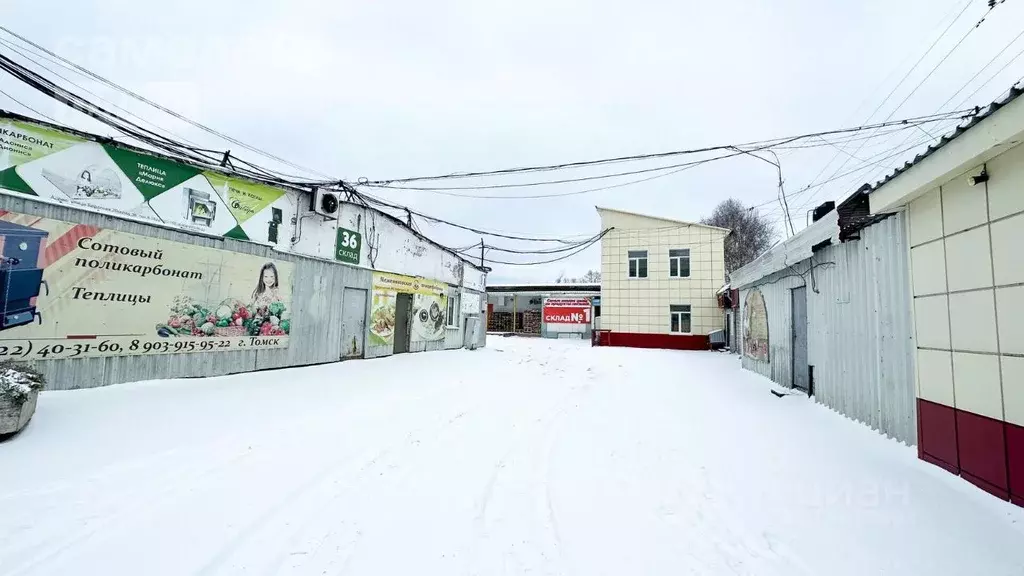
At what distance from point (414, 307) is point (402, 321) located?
68 centimetres

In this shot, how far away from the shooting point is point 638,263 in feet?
76.2

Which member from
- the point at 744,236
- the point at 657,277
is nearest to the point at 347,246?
the point at 657,277

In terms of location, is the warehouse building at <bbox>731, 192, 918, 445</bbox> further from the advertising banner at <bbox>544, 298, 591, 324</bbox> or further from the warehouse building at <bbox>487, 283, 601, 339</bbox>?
the advertising banner at <bbox>544, 298, 591, 324</bbox>

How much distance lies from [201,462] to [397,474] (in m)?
2.04

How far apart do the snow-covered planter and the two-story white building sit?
2125cm

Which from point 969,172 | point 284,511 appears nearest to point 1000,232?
point 969,172

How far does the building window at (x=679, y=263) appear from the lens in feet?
73.9

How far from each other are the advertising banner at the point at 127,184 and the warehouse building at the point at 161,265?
0.7 inches

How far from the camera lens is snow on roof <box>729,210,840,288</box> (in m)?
5.99

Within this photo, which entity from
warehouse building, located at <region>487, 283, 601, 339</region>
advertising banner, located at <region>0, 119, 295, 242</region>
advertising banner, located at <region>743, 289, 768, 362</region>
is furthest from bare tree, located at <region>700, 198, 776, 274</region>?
advertising banner, located at <region>0, 119, 295, 242</region>

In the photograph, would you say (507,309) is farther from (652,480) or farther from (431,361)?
(652,480)

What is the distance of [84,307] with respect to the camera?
20.7 ft

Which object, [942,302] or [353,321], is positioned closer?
[942,302]

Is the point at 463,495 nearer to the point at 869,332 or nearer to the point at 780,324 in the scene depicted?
the point at 869,332
